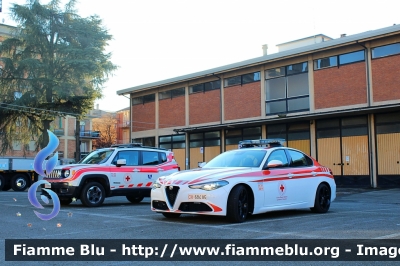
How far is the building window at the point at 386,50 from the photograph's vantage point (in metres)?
23.2

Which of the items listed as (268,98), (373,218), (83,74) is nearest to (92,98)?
(83,74)

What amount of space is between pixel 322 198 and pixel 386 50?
14.4 m

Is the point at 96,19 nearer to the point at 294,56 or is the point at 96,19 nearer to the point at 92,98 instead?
the point at 92,98

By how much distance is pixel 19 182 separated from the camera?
29516 mm

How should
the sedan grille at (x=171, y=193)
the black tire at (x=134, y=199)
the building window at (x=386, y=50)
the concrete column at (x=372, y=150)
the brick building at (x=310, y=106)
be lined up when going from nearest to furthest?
the sedan grille at (x=171, y=193) → the black tire at (x=134, y=199) → the building window at (x=386, y=50) → the brick building at (x=310, y=106) → the concrete column at (x=372, y=150)

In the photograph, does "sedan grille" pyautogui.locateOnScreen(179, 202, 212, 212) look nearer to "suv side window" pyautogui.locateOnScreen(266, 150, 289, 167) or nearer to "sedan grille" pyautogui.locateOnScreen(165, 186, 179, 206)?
"sedan grille" pyautogui.locateOnScreen(165, 186, 179, 206)

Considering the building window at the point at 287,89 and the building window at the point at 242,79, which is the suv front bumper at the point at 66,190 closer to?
the building window at the point at 287,89

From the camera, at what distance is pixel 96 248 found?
6941 millimetres

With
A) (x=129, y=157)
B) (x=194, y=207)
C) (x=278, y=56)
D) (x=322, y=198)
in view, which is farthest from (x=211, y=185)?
(x=278, y=56)

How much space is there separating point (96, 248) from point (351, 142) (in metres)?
20.2

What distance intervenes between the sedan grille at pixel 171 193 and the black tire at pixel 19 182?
2219cm

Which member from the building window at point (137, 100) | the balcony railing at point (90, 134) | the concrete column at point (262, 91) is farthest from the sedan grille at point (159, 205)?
the balcony railing at point (90, 134)

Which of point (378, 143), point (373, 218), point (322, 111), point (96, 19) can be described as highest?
point (96, 19)

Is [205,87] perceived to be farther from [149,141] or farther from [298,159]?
[298,159]
